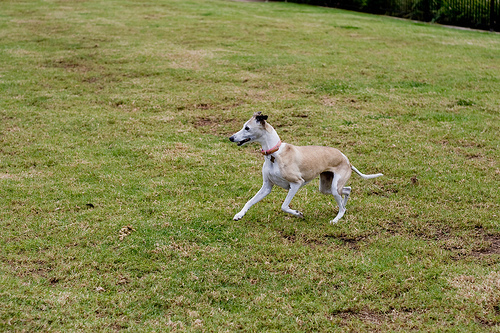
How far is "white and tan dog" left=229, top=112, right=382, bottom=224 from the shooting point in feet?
21.6

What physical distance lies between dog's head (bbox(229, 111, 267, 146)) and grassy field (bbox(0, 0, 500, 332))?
116 centimetres

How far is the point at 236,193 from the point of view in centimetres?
784

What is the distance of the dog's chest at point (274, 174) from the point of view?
21.6ft

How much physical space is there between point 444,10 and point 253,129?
20.0 m

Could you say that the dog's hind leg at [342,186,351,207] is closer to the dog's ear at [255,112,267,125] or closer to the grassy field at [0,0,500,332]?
the grassy field at [0,0,500,332]

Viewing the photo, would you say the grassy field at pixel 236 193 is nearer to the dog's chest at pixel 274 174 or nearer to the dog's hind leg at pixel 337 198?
the dog's hind leg at pixel 337 198

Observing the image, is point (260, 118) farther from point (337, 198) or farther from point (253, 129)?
point (337, 198)

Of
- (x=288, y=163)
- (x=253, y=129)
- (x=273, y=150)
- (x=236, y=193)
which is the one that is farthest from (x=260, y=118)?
(x=236, y=193)

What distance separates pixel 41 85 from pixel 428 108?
1006 cm

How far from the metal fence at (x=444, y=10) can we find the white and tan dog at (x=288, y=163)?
1761cm

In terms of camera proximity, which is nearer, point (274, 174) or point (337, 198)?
point (274, 174)

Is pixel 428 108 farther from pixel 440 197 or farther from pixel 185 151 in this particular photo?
pixel 185 151

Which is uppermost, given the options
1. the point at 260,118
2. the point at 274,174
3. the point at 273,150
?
the point at 260,118

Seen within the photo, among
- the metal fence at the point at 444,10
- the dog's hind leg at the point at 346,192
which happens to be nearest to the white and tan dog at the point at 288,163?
the dog's hind leg at the point at 346,192
